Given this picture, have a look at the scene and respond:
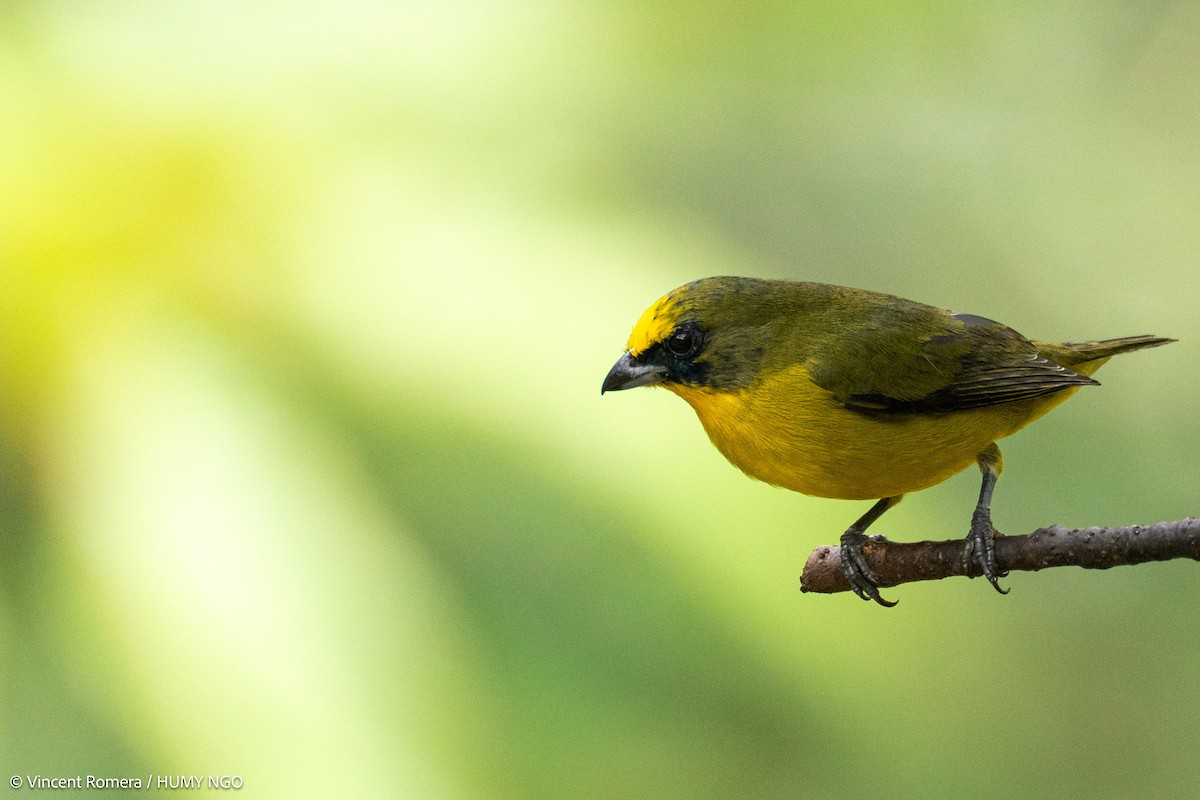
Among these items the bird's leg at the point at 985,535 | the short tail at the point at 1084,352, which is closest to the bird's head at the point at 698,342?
the bird's leg at the point at 985,535

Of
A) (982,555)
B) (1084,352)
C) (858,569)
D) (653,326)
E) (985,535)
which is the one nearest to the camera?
(982,555)

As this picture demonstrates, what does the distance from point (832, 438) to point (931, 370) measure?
1.37 feet

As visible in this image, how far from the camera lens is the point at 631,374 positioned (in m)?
2.23

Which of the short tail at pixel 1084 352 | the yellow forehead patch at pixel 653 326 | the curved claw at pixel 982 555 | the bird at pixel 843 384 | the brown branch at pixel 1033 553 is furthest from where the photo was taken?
the short tail at pixel 1084 352

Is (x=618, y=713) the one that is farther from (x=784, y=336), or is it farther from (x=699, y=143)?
(x=699, y=143)

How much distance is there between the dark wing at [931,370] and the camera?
2.32 m

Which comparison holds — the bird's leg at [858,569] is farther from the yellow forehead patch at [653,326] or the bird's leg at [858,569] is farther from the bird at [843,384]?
the yellow forehead patch at [653,326]

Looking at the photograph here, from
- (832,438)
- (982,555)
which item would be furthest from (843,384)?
(982,555)

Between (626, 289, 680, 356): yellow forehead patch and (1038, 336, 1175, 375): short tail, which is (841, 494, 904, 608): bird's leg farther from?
(1038, 336, 1175, 375): short tail

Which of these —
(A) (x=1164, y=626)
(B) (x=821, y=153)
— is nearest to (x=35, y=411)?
(B) (x=821, y=153)

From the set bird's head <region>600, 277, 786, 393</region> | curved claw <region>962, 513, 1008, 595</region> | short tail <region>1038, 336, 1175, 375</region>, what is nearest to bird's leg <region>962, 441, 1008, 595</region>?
curved claw <region>962, 513, 1008, 595</region>

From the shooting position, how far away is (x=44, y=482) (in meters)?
3.55

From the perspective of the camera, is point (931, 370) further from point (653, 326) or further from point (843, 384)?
point (653, 326)

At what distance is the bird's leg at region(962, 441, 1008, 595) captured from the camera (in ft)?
5.62
